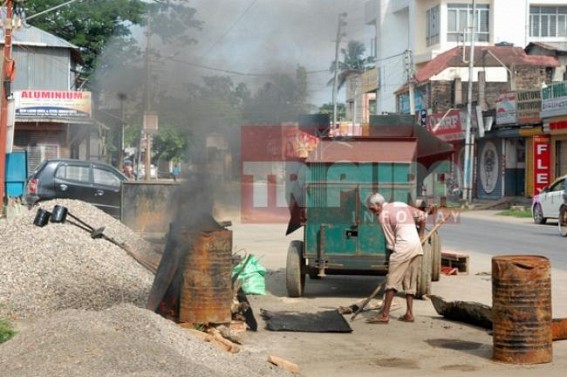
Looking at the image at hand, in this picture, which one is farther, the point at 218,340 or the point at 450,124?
the point at 450,124

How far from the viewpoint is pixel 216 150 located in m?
11.3

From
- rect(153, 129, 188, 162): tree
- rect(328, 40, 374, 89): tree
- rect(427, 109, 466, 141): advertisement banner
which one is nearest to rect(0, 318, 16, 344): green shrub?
rect(153, 129, 188, 162): tree

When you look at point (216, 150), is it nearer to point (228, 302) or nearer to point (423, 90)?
point (228, 302)

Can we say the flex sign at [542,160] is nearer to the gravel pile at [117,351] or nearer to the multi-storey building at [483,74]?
the multi-storey building at [483,74]

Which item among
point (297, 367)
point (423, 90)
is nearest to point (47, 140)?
point (423, 90)

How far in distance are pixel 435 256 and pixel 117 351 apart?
838cm

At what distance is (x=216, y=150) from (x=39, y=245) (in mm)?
2924

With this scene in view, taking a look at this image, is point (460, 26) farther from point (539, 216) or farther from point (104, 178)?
point (104, 178)

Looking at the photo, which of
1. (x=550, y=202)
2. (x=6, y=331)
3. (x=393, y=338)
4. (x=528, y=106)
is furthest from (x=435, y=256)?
(x=528, y=106)

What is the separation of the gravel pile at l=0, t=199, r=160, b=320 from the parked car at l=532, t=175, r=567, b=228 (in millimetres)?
19537

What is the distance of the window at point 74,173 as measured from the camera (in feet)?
72.8

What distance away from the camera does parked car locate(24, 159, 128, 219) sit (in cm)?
2197

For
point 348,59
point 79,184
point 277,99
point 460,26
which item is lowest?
point 79,184

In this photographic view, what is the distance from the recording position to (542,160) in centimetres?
3966
